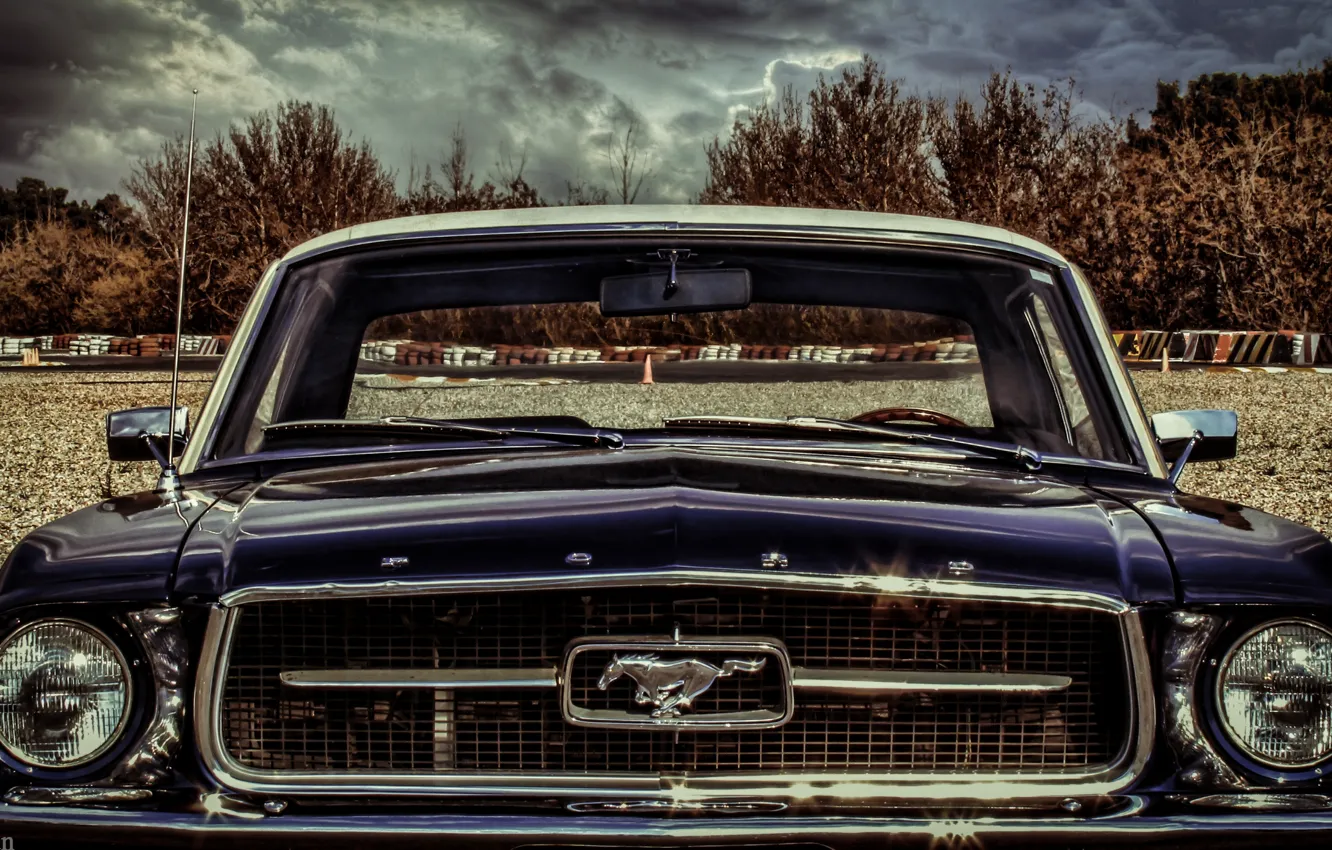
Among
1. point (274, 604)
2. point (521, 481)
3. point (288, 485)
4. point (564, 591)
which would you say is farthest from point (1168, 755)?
point (288, 485)

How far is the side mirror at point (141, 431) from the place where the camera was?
2.84 meters

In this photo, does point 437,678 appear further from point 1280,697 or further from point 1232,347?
point 1232,347

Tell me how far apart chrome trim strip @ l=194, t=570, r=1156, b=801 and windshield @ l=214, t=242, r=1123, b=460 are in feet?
2.57

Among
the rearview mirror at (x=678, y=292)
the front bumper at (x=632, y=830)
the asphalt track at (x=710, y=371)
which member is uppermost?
the rearview mirror at (x=678, y=292)

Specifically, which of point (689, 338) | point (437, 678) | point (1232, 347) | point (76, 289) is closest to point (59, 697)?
point (437, 678)

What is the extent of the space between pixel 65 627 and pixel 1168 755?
1.54 metres

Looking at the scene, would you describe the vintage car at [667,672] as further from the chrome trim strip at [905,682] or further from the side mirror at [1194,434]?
the side mirror at [1194,434]

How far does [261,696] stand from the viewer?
1943 mm

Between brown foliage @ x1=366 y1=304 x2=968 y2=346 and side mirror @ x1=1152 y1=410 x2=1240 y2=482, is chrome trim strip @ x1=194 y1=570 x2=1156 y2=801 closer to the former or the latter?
side mirror @ x1=1152 y1=410 x2=1240 y2=482

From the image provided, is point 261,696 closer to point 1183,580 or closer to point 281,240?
point 1183,580

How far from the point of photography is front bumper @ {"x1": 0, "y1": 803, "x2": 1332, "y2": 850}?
5.91 ft

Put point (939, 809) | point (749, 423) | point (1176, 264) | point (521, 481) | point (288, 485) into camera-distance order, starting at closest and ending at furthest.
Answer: point (939, 809)
point (521, 481)
point (288, 485)
point (749, 423)
point (1176, 264)

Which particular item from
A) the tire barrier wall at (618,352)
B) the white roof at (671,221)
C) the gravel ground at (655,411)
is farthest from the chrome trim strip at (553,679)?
the tire barrier wall at (618,352)

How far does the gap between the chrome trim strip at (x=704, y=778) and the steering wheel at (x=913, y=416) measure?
3.97 feet
